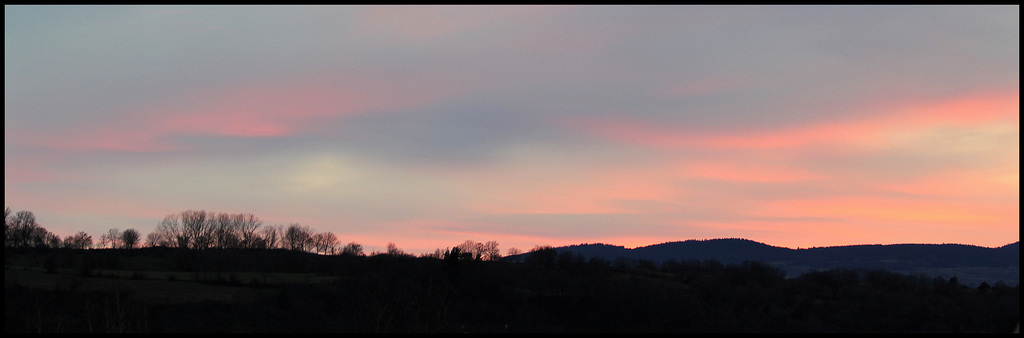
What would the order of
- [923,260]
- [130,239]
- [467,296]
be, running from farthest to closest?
[923,260]
[130,239]
[467,296]

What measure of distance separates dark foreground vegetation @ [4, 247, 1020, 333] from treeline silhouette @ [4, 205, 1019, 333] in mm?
261

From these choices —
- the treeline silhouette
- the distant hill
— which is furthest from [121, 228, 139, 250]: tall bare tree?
the distant hill

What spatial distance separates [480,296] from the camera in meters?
93.3

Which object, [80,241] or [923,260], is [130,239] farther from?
[923,260]

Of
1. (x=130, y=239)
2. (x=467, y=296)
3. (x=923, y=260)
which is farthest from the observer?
(x=923, y=260)

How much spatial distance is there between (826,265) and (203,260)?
154 meters

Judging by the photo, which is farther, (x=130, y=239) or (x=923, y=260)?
(x=923, y=260)

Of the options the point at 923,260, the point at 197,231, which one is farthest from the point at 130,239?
the point at 923,260

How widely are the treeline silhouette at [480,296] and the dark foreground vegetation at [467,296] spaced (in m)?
0.26

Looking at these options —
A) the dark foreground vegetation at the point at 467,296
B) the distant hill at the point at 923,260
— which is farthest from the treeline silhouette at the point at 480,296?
the distant hill at the point at 923,260

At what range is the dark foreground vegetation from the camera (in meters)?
67.1

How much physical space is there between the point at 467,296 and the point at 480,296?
1.66 meters

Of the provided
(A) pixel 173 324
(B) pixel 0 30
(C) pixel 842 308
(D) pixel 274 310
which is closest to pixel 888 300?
(C) pixel 842 308

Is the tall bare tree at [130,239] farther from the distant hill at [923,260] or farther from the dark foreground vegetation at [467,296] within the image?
the distant hill at [923,260]
